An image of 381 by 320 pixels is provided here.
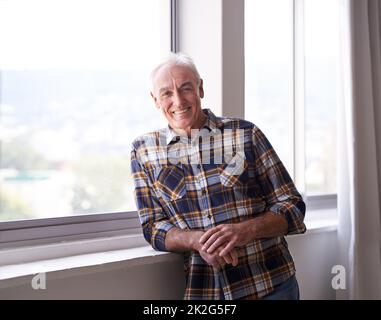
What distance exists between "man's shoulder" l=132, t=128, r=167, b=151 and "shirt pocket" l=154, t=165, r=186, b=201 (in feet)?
0.29

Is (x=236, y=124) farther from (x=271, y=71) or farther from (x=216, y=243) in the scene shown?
(x=271, y=71)

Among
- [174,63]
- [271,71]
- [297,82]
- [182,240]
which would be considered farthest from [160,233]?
[297,82]

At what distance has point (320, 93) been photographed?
3148 millimetres

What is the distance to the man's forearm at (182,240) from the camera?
1625 mm

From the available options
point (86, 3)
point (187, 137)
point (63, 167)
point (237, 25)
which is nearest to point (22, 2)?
point (86, 3)

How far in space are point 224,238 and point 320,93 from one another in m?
1.80

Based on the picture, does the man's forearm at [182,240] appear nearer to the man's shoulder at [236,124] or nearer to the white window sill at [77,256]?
the white window sill at [77,256]

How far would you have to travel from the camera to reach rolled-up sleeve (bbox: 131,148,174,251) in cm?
170

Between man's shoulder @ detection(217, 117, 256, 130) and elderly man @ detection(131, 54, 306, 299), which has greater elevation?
man's shoulder @ detection(217, 117, 256, 130)

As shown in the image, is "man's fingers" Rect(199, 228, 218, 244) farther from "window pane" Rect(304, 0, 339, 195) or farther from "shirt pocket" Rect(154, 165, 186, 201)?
"window pane" Rect(304, 0, 339, 195)

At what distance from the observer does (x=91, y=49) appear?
198 cm

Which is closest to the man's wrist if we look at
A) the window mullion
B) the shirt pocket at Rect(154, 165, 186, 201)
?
the shirt pocket at Rect(154, 165, 186, 201)

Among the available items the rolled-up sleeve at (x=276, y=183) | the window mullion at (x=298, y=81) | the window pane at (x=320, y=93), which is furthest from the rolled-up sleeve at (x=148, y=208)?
the window pane at (x=320, y=93)

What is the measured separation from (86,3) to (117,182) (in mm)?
655
